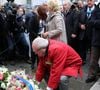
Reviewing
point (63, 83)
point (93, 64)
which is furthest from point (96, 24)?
point (63, 83)

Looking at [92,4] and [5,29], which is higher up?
[92,4]

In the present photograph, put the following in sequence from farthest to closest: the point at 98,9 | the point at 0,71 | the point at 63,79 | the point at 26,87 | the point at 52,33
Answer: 1. the point at 98,9
2. the point at 52,33
3. the point at 63,79
4. the point at 0,71
5. the point at 26,87

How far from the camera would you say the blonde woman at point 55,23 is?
6.87 m

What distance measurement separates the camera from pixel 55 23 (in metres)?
7.04

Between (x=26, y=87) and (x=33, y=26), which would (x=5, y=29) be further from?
(x=26, y=87)

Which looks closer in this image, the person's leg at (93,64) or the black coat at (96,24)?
the black coat at (96,24)

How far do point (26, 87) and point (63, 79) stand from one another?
1814 mm

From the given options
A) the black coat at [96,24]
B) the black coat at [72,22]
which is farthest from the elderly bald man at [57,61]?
the black coat at [72,22]

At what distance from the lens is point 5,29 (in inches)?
396

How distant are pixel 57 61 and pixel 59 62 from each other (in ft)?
0.12

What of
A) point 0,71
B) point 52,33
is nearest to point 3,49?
point 52,33

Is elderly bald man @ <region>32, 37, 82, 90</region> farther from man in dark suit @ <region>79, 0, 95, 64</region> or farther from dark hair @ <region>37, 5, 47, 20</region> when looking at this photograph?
man in dark suit @ <region>79, 0, 95, 64</region>

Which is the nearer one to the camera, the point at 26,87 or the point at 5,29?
the point at 26,87

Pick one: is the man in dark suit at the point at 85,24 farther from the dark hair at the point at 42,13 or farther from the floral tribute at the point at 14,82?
the floral tribute at the point at 14,82
